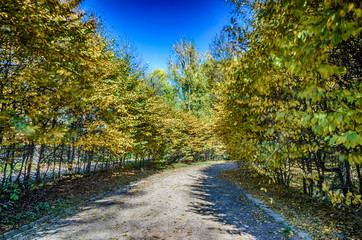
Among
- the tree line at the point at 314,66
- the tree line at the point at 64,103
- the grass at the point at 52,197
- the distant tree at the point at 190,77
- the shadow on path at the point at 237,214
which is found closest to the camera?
the tree line at the point at 314,66

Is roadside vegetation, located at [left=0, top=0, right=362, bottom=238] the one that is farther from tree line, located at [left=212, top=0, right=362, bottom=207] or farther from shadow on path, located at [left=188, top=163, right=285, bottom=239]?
shadow on path, located at [left=188, top=163, right=285, bottom=239]

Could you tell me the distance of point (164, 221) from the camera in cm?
491

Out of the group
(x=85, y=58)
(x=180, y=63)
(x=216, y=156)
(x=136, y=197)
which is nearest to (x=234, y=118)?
(x=136, y=197)

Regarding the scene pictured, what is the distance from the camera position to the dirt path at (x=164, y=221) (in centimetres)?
415

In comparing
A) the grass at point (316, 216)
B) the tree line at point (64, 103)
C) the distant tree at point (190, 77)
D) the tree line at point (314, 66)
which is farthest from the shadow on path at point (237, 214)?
the distant tree at point (190, 77)

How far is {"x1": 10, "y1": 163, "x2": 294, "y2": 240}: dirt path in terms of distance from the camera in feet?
13.6

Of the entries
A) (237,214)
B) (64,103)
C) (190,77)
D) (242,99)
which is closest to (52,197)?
(64,103)

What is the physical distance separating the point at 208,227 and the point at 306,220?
2.60 meters

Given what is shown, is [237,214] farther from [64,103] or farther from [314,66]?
[64,103]

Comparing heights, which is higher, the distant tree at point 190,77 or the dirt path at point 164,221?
the distant tree at point 190,77

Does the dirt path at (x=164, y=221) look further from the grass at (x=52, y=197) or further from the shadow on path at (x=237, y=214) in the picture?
the grass at (x=52, y=197)

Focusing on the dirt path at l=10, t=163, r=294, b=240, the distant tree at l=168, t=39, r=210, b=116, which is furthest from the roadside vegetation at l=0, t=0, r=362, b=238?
the distant tree at l=168, t=39, r=210, b=116

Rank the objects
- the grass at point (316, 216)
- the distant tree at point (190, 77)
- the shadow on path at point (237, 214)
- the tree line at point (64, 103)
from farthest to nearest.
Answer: the distant tree at point (190, 77) < the shadow on path at point (237, 214) < the grass at point (316, 216) < the tree line at point (64, 103)

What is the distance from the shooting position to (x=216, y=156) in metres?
29.0
